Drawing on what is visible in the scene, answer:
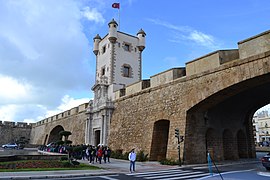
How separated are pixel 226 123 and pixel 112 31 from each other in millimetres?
16659

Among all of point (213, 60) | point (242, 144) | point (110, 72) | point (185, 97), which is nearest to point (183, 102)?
point (185, 97)

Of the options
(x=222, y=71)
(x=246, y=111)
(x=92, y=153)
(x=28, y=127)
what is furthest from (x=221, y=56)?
(x=28, y=127)

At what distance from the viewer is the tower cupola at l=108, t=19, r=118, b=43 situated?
90.8ft

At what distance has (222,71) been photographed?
13672 millimetres

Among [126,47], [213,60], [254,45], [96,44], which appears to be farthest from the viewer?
[96,44]

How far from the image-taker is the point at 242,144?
22.0 meters

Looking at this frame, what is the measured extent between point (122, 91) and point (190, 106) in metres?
10.5

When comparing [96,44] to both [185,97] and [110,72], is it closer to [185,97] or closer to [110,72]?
[110,72]

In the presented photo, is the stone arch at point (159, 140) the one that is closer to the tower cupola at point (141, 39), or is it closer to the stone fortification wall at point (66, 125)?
the stone fortification wall at point (66, 125)

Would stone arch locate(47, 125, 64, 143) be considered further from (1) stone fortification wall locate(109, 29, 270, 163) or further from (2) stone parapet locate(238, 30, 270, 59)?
(2) stone parapet locate(238, 30, 270, 59)

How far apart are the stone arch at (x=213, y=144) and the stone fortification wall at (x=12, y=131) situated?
4798 centimetres

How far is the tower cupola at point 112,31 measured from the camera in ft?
90.8

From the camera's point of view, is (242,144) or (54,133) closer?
(242,144)

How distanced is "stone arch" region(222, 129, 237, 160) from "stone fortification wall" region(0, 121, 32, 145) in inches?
1886
